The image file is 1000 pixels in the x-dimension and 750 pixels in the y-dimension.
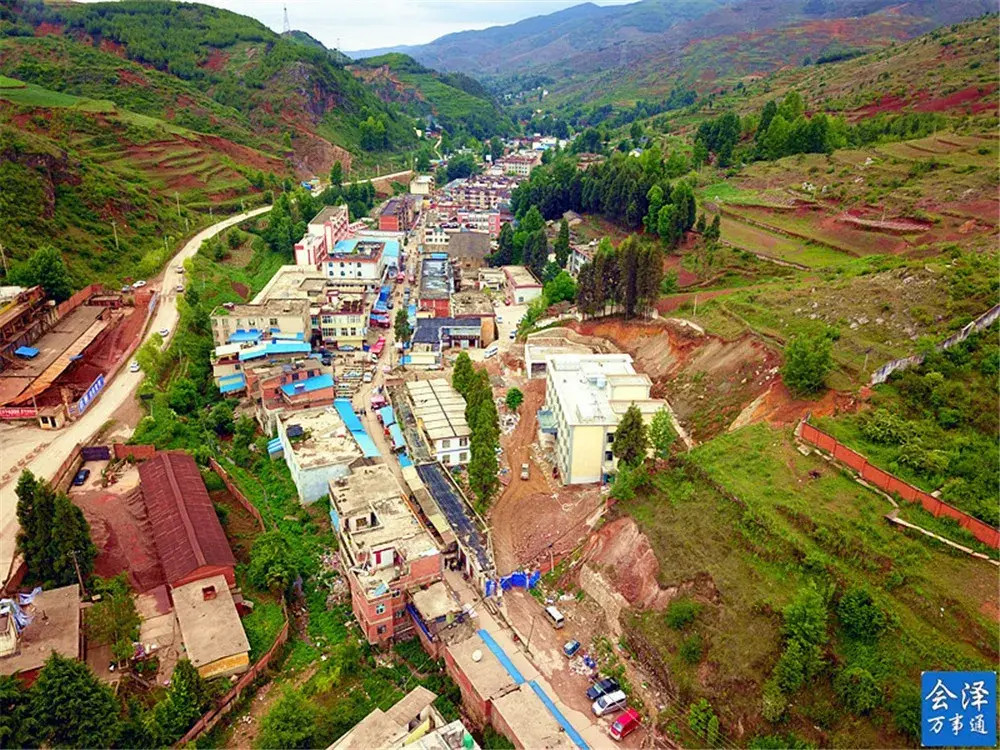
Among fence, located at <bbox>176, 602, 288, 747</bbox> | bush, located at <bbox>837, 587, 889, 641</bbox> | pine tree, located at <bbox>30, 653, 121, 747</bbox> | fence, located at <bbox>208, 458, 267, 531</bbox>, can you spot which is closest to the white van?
bush, located at <bbox>837, 587, 889, 641</bbox>

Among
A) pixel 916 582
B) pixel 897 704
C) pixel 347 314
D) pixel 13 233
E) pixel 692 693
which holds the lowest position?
pixel 692 693

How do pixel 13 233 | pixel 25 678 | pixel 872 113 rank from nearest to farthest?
pixel 25 678, pixel 13 233, pixel 872 113

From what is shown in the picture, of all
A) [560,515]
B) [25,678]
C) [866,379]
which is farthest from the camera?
[560,515]

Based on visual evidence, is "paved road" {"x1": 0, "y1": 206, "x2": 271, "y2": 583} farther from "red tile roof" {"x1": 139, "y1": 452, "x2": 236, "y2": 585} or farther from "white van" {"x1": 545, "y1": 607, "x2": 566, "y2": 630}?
"white van" {"x1": 545, "y1": 607, "x2": 566, "y2": 630}

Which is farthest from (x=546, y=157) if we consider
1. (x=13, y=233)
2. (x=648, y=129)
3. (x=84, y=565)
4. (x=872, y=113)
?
(x=84, y=565)

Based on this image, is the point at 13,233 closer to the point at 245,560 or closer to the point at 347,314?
the point at 347,314

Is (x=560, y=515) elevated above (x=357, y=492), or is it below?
below

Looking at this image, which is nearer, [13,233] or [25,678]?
[25,678]
